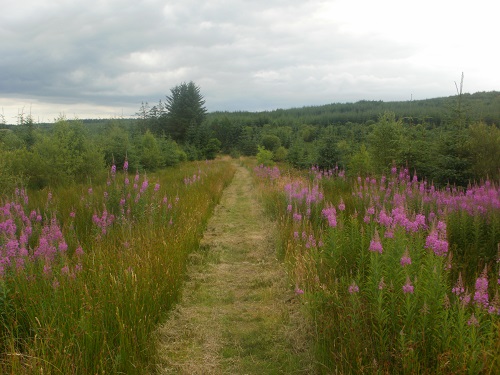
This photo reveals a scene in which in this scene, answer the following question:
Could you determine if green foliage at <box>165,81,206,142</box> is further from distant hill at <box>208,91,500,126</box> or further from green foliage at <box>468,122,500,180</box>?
green foliage at <box>468,122,500,180</box>

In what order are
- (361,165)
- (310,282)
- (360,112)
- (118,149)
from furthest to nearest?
1. (360,112)
2. (118,149)
3. (361,165)
4. (310,282)

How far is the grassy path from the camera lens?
3.47m

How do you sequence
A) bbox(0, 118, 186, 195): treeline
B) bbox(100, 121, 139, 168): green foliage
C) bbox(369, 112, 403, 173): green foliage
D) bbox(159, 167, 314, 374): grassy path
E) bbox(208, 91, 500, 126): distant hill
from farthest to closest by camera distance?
bbox(208, 91, 500, 126): distant hill → bbox(100, 121, 139, 168): green foliage → bbox(369, 112, 403, 173): green foliage → bbox(0, 118, 186, 195): treeline → bbox(159, 167, 314, 374): grassy path

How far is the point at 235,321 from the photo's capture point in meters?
4.38

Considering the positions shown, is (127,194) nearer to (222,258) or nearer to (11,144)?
(222,258)

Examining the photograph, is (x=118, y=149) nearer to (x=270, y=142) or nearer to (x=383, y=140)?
(x=383, y=140)

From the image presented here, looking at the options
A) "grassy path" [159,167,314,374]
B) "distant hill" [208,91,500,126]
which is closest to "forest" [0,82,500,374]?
"grassy path" [159,167,314,374]

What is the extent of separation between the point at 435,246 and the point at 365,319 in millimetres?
941

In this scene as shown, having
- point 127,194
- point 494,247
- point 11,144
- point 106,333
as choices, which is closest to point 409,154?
point 494,247

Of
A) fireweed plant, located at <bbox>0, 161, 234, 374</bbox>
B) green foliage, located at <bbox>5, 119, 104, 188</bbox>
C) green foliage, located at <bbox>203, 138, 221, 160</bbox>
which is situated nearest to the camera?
fireweed plant, located at <bbox>0, 161, 234, 374</bbox>

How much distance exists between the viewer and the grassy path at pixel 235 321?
11.4ft

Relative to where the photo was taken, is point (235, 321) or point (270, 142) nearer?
point (235, 321)

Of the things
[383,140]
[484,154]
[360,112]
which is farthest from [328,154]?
[360,112]

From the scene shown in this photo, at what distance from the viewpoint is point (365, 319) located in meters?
3.13
